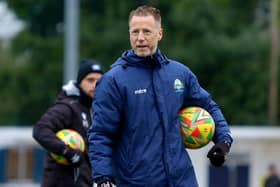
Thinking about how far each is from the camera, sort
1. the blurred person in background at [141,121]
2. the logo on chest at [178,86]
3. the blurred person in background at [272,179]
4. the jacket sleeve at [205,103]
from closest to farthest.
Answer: the blurred person in background at [141,121] → the logo on chest at [178,86] → the jacket sleeve at [205,103] → the blurred person in background at [272,179]

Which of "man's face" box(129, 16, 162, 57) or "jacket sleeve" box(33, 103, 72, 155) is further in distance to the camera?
"jacket sleeve" box(33, 103, 72, 155)

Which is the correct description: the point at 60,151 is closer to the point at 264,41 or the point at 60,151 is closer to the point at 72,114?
the point at 72,114

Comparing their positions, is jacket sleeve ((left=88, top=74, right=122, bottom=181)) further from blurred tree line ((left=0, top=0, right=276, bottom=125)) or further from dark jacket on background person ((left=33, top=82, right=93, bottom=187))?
blurred tree line ((left=0, top=0, right=276, bottom=125))

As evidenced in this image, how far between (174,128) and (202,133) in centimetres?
42

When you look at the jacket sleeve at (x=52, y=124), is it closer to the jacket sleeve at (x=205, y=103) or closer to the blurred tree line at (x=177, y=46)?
the jacket sleeve at (x=205, y=103)

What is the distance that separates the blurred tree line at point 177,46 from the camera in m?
49.2

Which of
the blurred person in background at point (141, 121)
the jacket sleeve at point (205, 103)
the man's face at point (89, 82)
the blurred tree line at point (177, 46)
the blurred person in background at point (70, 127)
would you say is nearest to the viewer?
the blurred person in background at point (141, 121)

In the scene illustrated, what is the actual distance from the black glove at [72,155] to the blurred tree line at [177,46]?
3613 cm

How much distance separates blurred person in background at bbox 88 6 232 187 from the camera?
844 centimetres

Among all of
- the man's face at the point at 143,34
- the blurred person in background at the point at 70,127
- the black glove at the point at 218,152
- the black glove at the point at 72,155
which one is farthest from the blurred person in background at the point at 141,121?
the blurred person in background at the point at 70,127

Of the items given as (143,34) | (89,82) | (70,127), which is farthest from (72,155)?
(143,34)

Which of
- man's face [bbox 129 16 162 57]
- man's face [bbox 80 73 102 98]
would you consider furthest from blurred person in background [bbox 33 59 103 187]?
man's face [bbox 129 16 162 57]

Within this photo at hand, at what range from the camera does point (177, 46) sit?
49531mm

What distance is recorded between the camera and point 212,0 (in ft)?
167
